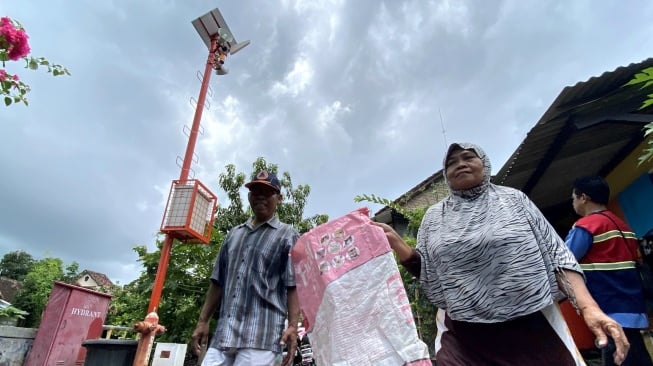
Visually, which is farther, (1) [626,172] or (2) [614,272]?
(1) [626,172]

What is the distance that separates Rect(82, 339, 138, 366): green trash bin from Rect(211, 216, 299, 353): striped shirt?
2233 millimetres

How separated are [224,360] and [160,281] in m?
3.28

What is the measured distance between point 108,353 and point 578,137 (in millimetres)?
5309

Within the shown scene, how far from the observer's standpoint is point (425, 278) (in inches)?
63.6

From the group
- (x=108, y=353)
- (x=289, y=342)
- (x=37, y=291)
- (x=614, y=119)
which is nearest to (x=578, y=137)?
(x=614, y=119)

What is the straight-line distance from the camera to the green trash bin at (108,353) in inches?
132

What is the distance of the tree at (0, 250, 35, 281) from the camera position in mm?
39484

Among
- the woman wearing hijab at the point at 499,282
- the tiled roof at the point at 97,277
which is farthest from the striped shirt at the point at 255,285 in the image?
the tiled roof at the point at 97,277

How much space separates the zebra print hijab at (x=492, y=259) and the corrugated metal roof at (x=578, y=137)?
72.7 inches

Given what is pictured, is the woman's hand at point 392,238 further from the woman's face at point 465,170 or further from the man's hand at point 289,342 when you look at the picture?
the man's hand at point 289,342

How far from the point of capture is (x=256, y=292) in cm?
186

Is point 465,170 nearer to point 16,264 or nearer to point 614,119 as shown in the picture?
A: point 614,119

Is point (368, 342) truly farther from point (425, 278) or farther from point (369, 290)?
point (425, 278)

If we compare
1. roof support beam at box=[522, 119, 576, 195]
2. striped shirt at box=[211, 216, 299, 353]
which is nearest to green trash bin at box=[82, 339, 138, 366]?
striped shirt at box=[211, 216, 299, 353]
